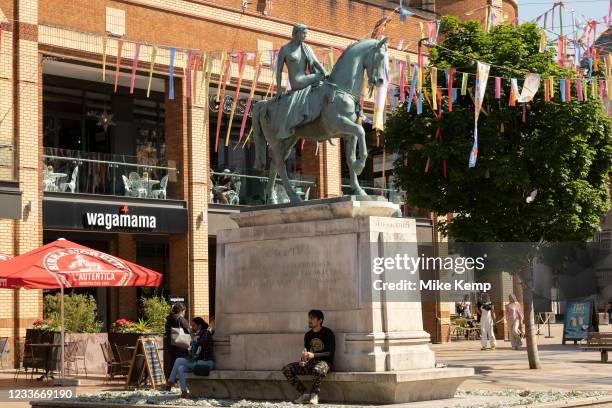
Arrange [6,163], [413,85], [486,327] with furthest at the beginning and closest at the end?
[486,327] → [6,163] → [413,85]

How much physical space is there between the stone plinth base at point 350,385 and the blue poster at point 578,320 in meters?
19.0

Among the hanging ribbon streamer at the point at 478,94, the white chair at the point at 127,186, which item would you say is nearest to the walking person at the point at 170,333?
the hanging ribbon streamer at the point at 478,94

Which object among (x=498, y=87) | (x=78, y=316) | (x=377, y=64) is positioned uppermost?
(x=498, y=87)

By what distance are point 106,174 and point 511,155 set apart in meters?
11.4

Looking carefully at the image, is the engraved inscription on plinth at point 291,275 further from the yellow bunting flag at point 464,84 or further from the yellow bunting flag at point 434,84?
the yellow bunting flag at point 464,84

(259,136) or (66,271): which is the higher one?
(259,136)

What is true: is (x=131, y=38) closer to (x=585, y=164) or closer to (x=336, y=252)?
(x=585, y=164)

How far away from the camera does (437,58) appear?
24.5m

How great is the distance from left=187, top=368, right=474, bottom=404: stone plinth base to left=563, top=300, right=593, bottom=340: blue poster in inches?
750

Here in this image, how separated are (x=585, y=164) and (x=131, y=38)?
12.8 metres


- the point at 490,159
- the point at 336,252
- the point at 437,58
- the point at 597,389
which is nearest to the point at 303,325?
the point at 336,252

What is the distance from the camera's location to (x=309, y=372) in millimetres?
13797

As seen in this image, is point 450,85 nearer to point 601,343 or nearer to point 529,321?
point 529,321

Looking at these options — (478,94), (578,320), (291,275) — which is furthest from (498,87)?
(578,320)
